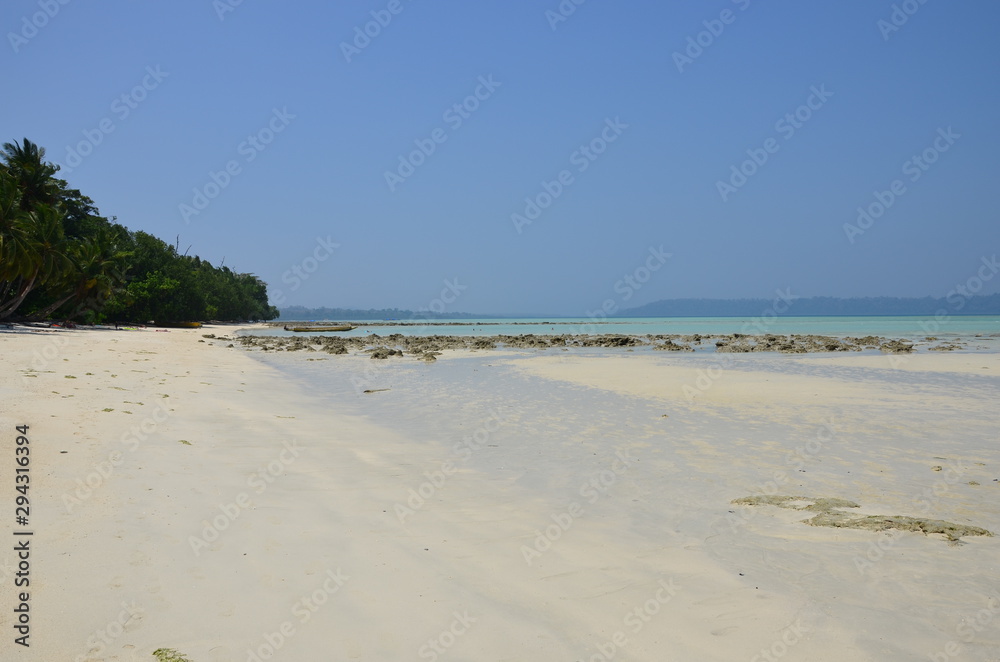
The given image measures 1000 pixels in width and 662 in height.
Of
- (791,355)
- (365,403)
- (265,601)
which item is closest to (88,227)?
(365,403)

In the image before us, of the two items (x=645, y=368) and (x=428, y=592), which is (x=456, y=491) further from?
(x=645, y=368)

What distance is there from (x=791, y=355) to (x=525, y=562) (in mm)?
30331

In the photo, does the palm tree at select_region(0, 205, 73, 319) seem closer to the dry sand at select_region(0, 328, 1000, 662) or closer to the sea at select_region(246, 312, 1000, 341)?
the sea at select_region(246, 312, 1000, 341)

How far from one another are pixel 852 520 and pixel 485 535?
3771 mm

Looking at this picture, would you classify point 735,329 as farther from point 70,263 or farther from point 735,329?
point 70,263

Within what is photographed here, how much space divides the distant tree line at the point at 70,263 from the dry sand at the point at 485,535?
31.9 metres

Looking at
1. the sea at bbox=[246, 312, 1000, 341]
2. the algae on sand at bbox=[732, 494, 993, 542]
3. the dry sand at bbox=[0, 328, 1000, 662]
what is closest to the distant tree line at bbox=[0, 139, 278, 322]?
the sea at bbox=[246, 312, 1000, 341]

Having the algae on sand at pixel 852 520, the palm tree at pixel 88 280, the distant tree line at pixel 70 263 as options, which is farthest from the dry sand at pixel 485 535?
the palm tree at pixel 88 280

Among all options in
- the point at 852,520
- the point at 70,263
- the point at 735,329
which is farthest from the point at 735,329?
the point at 852,520

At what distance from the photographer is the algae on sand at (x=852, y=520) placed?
5.52 m

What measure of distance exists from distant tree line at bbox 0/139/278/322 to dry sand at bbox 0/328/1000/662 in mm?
31903

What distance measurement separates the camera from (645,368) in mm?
23266

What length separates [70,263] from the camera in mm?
42094

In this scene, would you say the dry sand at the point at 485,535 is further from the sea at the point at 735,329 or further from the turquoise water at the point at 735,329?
the turquoise water at the point at 735,329
